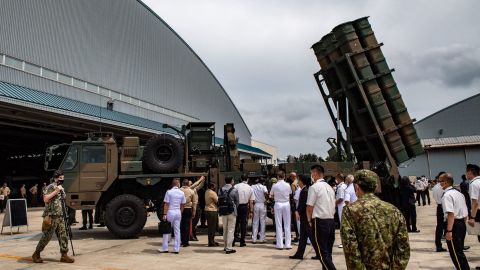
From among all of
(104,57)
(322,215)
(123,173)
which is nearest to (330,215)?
(322,215)

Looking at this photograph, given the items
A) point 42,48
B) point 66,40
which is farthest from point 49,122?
point 66,40

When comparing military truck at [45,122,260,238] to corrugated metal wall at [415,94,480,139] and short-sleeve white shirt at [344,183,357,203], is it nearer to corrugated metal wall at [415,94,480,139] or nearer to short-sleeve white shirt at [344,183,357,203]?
short-sleeve white shirt at [344,183,357,203]

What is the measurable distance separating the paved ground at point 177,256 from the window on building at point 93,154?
2078 millimetres

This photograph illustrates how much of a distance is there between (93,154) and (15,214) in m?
3.71

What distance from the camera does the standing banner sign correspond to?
11.8 metres

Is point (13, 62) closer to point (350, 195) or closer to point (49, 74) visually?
point (49, 74)

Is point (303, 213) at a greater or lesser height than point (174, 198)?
lesser

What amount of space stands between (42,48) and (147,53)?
12428 millimetres

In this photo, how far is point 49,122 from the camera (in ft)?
70.8

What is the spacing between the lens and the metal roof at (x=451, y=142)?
3628 cm

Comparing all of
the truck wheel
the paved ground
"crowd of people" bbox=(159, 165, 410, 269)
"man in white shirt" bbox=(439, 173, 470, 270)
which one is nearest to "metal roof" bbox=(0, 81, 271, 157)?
the truck wheel

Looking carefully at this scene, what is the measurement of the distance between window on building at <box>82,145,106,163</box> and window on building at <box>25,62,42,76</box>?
14171mm

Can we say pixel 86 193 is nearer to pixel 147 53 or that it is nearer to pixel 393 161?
pixel 393 161

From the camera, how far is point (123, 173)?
10.8 meters
